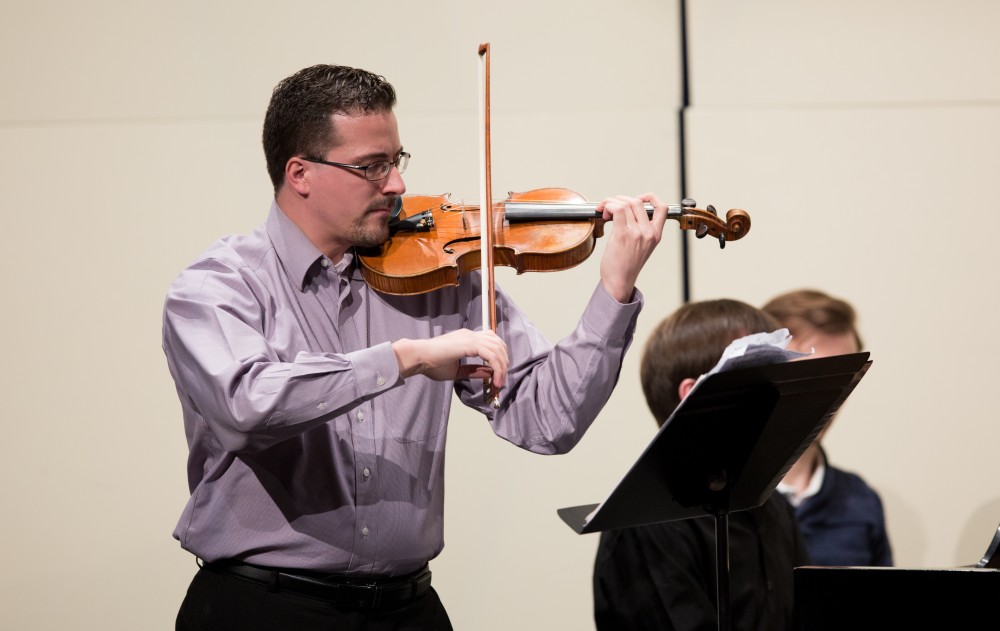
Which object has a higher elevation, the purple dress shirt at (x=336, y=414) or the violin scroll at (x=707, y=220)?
the violin scroll at (x=707, y=220)

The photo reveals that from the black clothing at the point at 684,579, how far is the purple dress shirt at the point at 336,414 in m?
0.28

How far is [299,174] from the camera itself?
1.66 meters

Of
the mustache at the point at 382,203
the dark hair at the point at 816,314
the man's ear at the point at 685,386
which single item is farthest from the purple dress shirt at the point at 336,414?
the dark hair at the point at 816,314

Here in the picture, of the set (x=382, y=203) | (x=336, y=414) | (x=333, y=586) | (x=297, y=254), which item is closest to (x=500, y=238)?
(x=382, y=203)

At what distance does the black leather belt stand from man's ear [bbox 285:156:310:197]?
0.61 m

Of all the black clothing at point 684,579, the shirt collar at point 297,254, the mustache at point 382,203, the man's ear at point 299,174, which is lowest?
the black clothing at point 684,579

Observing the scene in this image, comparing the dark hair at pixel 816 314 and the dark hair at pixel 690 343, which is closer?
the dark hair at pixel 690 343

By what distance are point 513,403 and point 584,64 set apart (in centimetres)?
152

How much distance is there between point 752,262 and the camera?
3006 mm

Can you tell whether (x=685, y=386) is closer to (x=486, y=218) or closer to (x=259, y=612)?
(x=486, y=218)

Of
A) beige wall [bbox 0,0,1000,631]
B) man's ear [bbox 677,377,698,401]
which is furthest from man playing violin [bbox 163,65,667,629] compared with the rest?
beige wall [bbox 0,0,1000,631]

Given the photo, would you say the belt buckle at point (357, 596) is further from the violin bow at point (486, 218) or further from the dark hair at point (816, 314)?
the dark hair at point (816, 314)

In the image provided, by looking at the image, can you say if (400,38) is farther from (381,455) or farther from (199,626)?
(199,626)

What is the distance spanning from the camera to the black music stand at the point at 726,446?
1.26m
